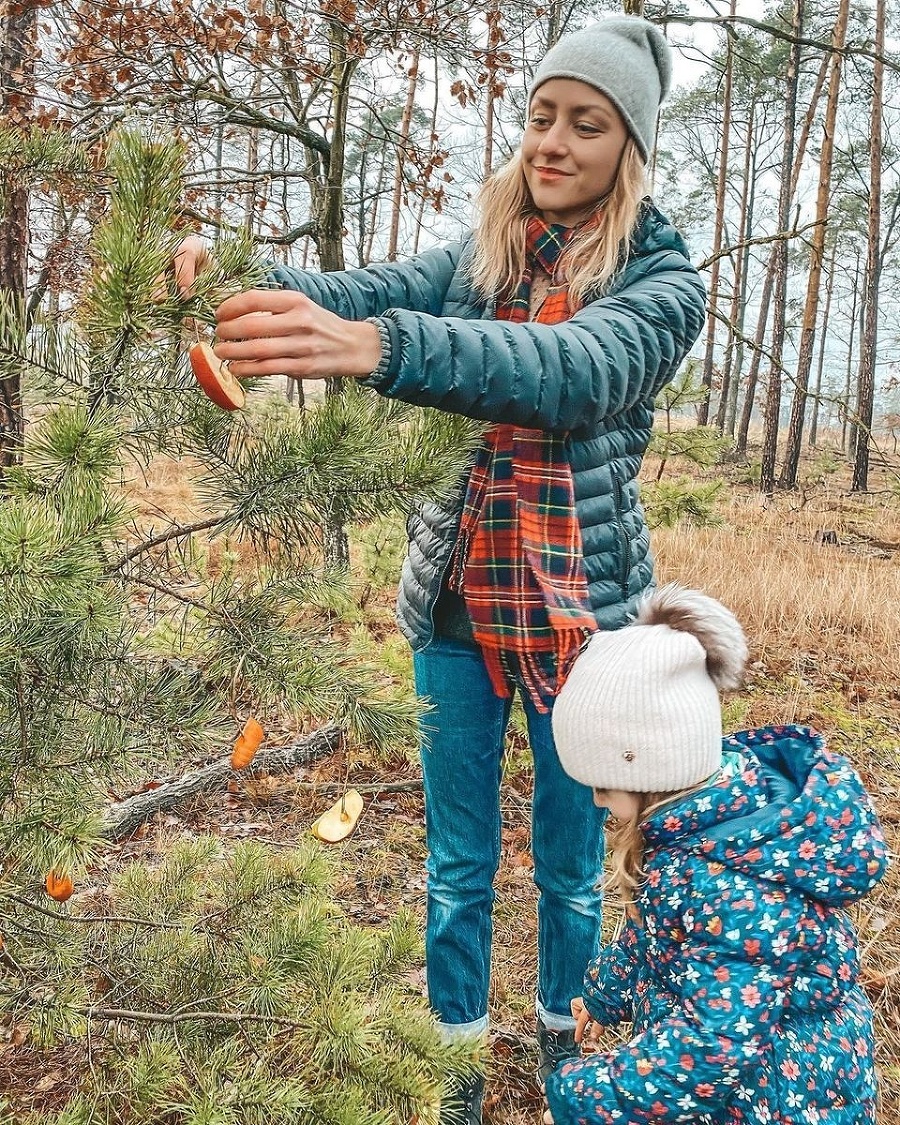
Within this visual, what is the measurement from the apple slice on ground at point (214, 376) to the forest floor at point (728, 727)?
0.16 meters

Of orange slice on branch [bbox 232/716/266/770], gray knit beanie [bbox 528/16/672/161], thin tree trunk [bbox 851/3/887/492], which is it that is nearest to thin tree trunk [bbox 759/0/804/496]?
thin tree trunk [bbox 851/3/887/492]

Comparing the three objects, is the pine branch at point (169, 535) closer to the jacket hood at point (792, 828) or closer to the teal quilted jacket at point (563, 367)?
the teal quilted jacket at point (563, 367)

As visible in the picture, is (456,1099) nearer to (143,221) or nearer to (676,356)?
(676,356)

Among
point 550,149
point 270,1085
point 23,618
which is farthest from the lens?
point 550,149

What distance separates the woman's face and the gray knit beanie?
0.6 inches

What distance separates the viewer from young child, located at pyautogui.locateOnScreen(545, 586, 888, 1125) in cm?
117

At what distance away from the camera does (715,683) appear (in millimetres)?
1364

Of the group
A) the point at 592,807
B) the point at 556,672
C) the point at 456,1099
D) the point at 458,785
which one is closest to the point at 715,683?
the point at 556,672

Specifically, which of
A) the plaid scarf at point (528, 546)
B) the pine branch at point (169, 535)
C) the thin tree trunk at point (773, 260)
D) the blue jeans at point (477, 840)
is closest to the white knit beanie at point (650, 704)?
the plaid scarf at point (528, 546)

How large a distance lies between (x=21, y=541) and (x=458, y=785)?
1.14 m

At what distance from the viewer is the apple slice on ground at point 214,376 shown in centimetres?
75

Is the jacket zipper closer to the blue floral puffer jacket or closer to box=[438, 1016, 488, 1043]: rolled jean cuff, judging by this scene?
the blue floral puffer jacket

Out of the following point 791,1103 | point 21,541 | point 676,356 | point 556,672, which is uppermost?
point 676,356

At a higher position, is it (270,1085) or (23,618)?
(23,618)
